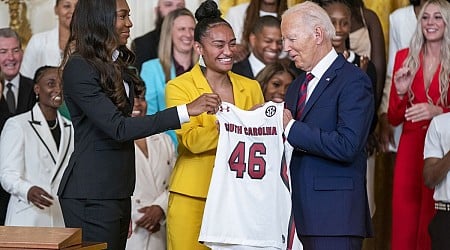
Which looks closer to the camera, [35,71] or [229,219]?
[229,219]

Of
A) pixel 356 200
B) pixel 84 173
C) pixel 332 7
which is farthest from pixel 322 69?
pixel 332 7

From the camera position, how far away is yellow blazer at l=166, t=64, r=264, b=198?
462cm

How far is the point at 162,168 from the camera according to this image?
6.11 meters

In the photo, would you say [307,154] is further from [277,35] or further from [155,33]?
[155,33]

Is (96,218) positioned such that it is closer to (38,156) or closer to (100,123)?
(100,123)

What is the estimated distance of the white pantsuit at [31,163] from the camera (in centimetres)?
600

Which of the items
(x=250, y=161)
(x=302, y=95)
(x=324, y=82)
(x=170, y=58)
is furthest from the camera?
(x=170, y=58)

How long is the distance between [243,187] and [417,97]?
1.83 metres

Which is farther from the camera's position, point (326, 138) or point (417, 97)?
point (417, 97)

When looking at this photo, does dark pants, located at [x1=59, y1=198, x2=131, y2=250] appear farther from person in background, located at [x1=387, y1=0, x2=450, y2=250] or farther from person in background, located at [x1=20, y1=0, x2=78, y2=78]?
person in background, located at [x1=20, y1=0, x2=78, y2=78]

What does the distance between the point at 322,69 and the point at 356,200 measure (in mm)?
586

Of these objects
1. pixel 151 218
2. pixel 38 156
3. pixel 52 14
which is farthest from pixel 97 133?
pixel 52 14

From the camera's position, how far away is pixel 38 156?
6.14 metres

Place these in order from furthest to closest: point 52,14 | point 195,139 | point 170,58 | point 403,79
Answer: point 52,14, point 170,58, point 403,79, point 195,139
